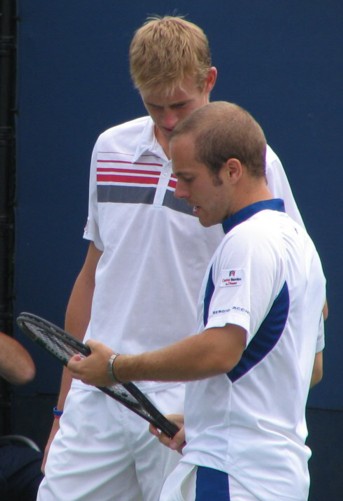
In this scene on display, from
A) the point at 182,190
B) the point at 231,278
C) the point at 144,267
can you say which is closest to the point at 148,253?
the point at 144,267

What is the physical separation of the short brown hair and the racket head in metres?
0.58

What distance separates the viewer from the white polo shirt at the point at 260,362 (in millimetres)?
2805

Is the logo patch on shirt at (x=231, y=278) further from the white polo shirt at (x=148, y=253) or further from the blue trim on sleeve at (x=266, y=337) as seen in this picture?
the white polo shirt at (x=148, y=253)

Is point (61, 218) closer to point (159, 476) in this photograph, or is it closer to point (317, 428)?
point (317, 428)

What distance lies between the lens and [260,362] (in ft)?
9.39

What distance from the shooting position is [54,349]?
320 centimetres

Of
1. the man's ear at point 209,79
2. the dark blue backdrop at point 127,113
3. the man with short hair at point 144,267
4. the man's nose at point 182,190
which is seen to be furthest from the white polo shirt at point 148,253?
the dark blue backdrop at point 127,113

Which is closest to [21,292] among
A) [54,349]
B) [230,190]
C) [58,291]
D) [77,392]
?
[58,291]

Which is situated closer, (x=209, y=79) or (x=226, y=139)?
(x=226, y=139)

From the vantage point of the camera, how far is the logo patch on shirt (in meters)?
2.79

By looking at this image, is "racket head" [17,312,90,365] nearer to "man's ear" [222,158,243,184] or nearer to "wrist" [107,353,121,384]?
"wrist" [107,353,121,384]

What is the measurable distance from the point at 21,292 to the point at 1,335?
1.23 ft

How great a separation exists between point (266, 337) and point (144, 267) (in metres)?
0.74

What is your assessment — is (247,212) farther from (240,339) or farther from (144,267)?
(144,267)
